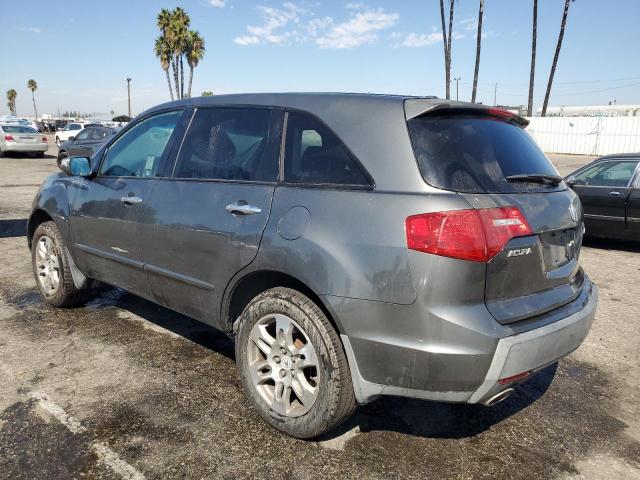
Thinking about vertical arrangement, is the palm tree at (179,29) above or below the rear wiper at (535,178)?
above

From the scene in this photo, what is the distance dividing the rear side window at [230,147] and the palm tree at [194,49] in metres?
47.2

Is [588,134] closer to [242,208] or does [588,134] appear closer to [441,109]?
[441,109]

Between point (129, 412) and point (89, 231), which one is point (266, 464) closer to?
point (129, 412)

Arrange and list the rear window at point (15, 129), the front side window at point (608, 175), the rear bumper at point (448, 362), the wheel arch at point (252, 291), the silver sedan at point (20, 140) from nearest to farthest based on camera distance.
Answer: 1. the rear bumper at point (448, 362)
2. the wheel arch at point (252, 291)
3. the front side window at point (608, 175)
4. the silver sedan at point (20, 140)
5. the rear window at point (15, 129)

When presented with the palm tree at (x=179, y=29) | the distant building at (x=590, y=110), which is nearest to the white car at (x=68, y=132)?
the palm tree at (x=179, y=29)

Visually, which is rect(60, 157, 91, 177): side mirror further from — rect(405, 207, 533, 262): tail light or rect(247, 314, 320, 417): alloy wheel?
rect(405, 207, 533, 262): tail light

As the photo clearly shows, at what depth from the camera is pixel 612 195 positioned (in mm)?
7258

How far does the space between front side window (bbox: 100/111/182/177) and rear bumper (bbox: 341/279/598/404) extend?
78.3 inches

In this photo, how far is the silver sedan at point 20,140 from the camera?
21281mm

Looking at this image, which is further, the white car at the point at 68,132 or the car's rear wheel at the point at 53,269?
the white car at the point at 68,132

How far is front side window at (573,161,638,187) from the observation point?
727 centimetres

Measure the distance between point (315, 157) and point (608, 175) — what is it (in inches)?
255

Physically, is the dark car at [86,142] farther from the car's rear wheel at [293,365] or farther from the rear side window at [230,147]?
the car's rear wheel at [293,365]

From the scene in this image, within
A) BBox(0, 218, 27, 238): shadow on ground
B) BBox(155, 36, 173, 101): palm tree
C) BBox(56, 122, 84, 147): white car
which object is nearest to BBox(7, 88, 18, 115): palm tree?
BBox(155, 36, 173, 101): palm tree
